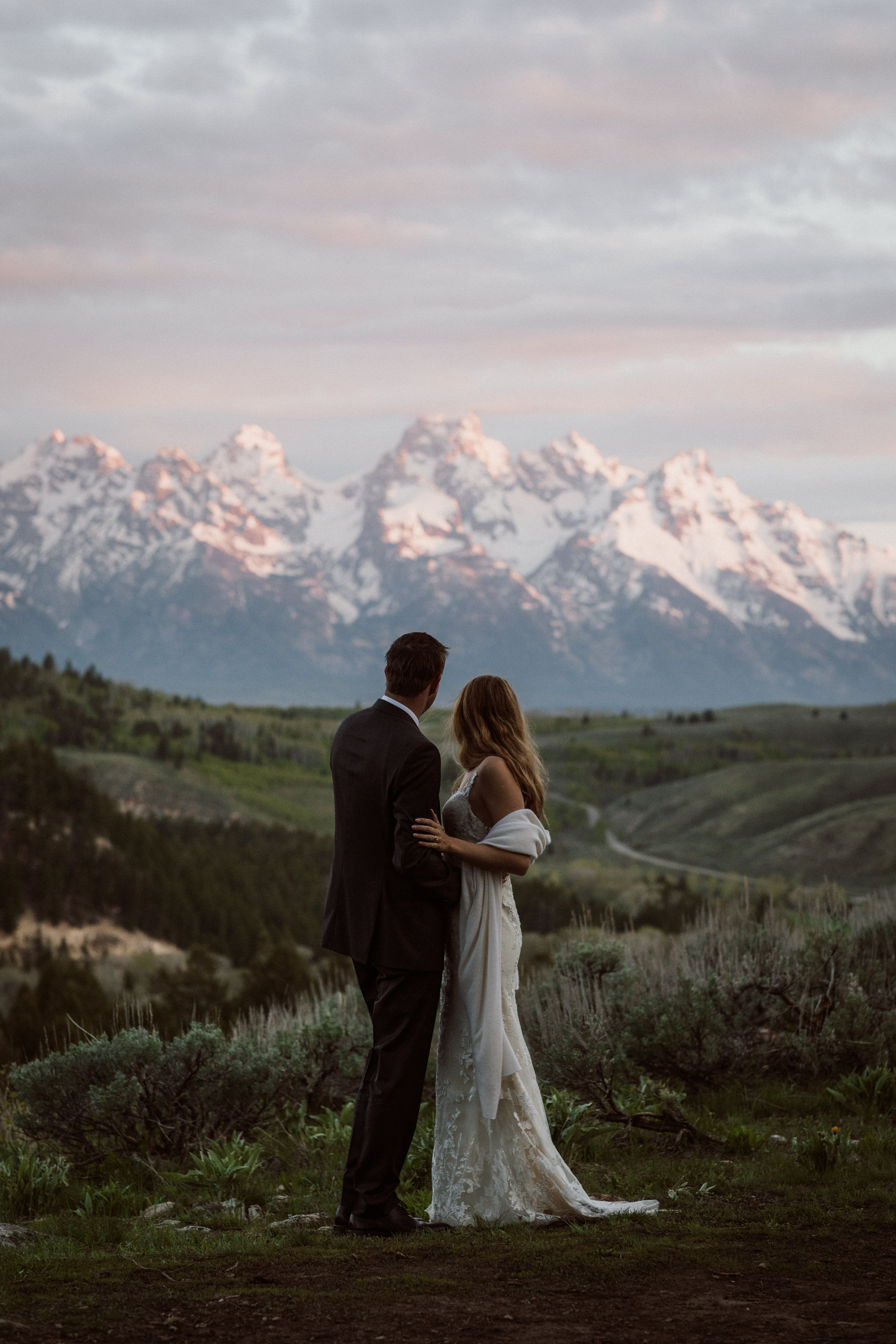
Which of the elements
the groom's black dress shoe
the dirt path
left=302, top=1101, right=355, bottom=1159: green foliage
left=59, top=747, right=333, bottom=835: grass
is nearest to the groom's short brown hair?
the groom's black dress shoe

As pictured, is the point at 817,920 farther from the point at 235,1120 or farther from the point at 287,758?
the point at 287,758

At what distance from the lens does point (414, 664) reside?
559 cm

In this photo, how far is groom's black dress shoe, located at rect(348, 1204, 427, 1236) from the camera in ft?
18.3

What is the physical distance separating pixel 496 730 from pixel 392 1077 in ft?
5.14

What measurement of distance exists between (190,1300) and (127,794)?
10309 centimetres

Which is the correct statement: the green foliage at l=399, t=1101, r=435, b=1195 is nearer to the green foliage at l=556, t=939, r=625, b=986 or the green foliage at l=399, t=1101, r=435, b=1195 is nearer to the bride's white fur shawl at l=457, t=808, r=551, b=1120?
the bride's white fur shawl at l=457, t=808, r=551, b=1120

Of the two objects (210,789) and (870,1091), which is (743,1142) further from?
(210,789)

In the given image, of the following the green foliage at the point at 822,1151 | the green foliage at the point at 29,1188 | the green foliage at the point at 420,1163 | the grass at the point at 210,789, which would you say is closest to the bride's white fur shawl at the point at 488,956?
the green foliage at the point at 420,1163

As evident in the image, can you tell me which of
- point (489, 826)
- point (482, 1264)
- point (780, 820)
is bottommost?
point (780, 820)

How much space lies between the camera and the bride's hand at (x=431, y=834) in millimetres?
5441

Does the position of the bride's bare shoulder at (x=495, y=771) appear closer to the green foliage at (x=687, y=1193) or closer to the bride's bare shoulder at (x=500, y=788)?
the bride's bare shoulder at (x=500, y=788)

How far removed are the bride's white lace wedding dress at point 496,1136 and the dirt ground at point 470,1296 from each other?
0.29 meters

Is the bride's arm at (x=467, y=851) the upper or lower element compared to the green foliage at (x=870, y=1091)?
upper

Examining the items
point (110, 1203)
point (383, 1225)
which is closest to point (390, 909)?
point (383, 1225)
